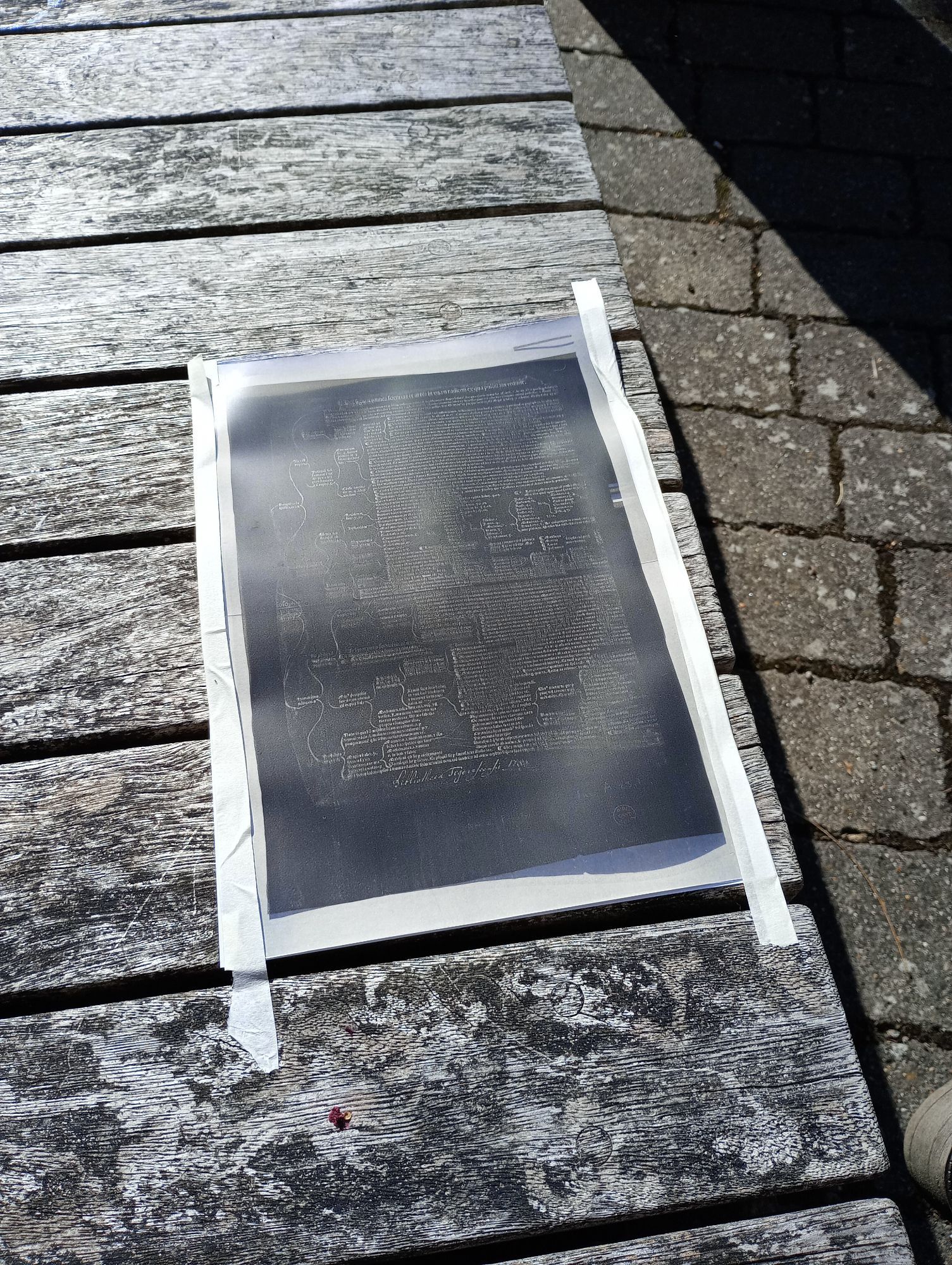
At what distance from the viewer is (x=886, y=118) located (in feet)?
7.09

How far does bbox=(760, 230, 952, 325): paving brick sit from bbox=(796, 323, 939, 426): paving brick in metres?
0.06

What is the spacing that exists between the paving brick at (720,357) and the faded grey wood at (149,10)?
35.1 inches

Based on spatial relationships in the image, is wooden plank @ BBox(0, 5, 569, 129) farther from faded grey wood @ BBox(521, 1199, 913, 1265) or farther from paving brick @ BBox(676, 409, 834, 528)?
faded grey wood @ BBox(521, 1199, 913, 1265)

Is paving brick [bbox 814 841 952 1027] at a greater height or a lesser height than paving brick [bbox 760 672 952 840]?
lesser

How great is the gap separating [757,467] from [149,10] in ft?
4.09

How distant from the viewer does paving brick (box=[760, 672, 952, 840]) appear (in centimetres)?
Answer: 142

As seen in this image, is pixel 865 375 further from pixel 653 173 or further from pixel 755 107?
pixel 755 107

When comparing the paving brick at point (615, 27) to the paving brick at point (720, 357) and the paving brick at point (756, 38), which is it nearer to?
the paving brick at point (756, 38)

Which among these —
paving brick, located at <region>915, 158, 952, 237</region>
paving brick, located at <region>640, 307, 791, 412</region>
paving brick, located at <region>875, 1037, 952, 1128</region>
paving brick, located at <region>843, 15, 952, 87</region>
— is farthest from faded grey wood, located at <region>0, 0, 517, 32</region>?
paving brick, located at <region>843, 15, 952, 87</region>

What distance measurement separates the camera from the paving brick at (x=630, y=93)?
2141 millimetres

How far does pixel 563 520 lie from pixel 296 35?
0.78m

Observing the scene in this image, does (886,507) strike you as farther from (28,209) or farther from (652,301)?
(28,209)

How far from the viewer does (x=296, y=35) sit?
3.57 feet

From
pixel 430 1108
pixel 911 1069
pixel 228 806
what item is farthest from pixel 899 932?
pixel 228 806
